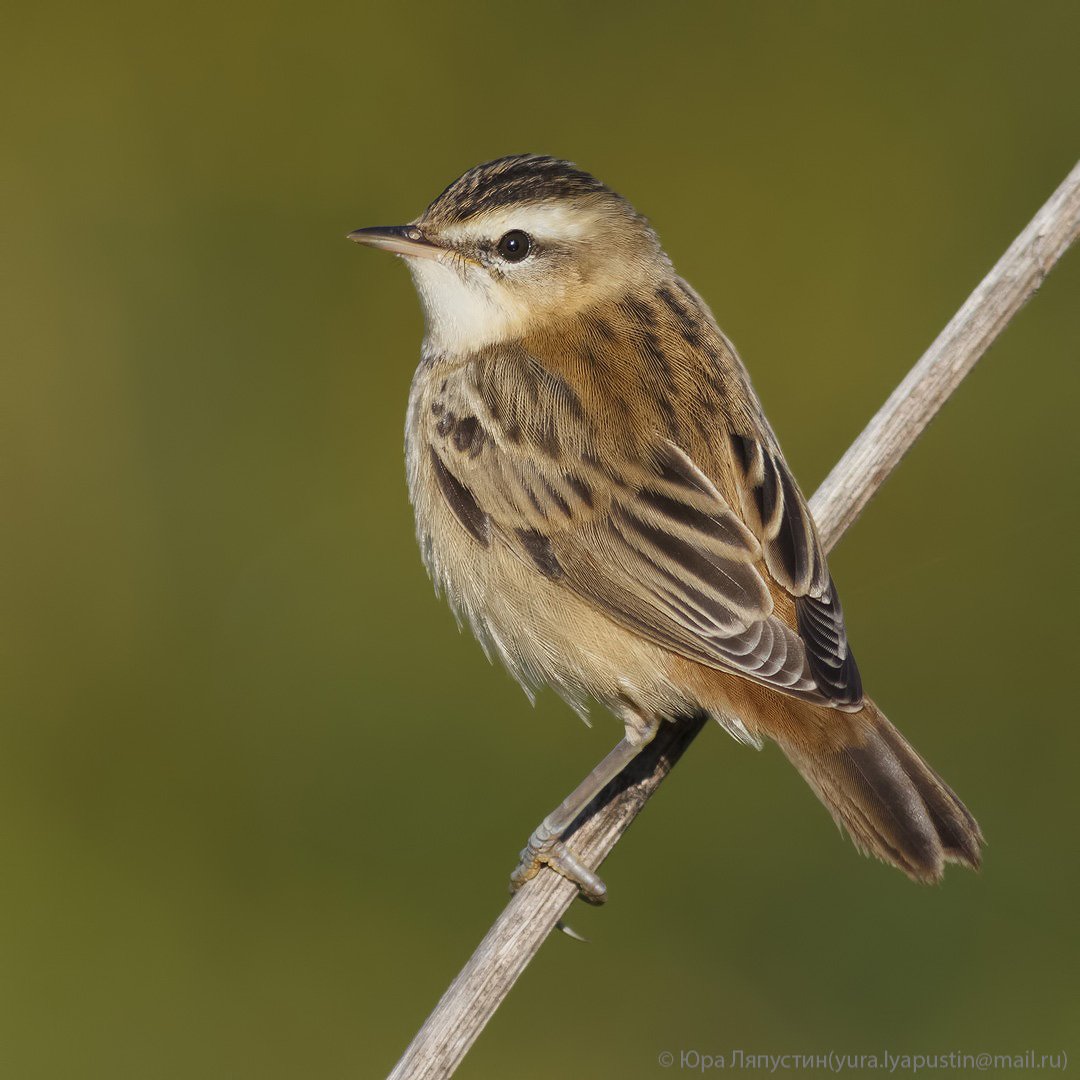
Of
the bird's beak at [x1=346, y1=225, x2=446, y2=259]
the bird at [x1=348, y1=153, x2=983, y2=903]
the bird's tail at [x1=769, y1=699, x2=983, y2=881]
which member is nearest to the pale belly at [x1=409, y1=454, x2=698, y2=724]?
the bird at [x1=348, y1=153, x2=983, y2=903]

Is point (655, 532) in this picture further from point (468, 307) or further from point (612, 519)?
point (468, 307)

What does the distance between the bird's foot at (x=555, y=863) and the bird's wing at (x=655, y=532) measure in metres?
0.67

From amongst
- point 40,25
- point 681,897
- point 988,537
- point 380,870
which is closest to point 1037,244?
point 988,537

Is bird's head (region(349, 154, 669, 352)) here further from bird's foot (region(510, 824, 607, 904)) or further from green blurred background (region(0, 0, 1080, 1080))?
green blurred background (region(0, 0, 1080, 1080))

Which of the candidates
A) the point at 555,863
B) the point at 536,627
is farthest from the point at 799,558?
the point at 555,863

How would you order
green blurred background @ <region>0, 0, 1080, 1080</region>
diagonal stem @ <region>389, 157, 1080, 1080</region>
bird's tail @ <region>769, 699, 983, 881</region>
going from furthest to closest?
green blurred background @ <region>0, 0, 1080, 1080</region> → diagonal stem @ <region>389, 157, 1080, 1080</region> → bird's tail @ <region>769, 699, 983, 881</region>

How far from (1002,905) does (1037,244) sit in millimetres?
2536

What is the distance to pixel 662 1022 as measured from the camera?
18.5 feet

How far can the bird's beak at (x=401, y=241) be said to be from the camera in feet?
15.4

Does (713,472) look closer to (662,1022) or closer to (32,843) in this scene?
(662,1022)

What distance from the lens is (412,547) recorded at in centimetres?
685

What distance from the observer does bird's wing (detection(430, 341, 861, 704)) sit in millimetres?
4051

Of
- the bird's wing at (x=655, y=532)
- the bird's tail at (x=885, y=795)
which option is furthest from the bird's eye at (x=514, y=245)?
the bird's tail at (x=885, y=795)

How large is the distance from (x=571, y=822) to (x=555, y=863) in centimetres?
13
